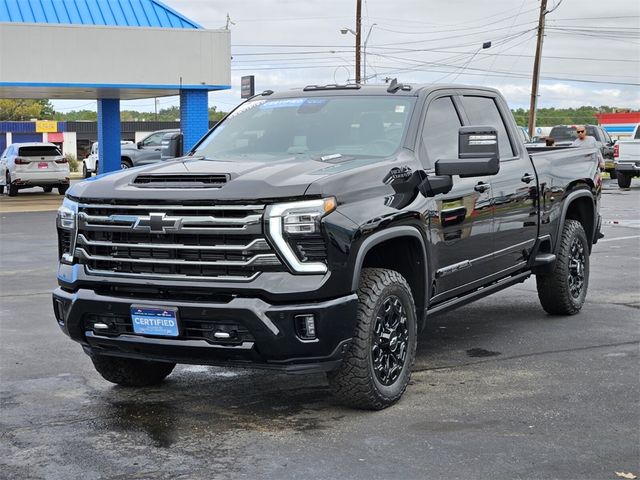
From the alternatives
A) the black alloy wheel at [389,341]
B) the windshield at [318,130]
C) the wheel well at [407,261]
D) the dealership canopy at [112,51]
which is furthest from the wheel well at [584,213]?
the dealership canopy at [112,51]

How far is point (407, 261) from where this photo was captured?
20.9 ft

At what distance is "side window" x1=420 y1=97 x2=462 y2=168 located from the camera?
6.73 meters

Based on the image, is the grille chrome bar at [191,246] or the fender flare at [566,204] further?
the fender flare at [566,204]

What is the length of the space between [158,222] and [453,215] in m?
2.22

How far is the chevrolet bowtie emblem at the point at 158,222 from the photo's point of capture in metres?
5.45

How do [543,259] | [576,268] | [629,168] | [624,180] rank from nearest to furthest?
1. [543,259]
2. [576,268]
3. [629,168]
4. [624,180]

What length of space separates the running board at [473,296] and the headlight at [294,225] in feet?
5.18

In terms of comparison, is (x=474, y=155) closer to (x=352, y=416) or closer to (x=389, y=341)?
(x=389, y=341)

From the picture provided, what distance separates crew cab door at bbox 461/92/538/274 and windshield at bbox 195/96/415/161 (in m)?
1.04

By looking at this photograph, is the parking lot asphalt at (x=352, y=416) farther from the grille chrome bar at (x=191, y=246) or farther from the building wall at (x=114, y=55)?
the building wall at (x=114, y=55)

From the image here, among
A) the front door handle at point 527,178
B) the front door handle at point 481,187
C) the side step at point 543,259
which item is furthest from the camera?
the side step at point 543,259

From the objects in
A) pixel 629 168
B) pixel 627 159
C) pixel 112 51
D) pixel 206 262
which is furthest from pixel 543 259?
pixel 627 159

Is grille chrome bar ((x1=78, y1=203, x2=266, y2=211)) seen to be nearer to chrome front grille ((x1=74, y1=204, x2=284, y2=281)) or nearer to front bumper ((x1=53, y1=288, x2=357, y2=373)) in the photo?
chrome front grille ((x1=74, y1=204, x2=284, y2=281))

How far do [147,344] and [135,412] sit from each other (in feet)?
2.10
